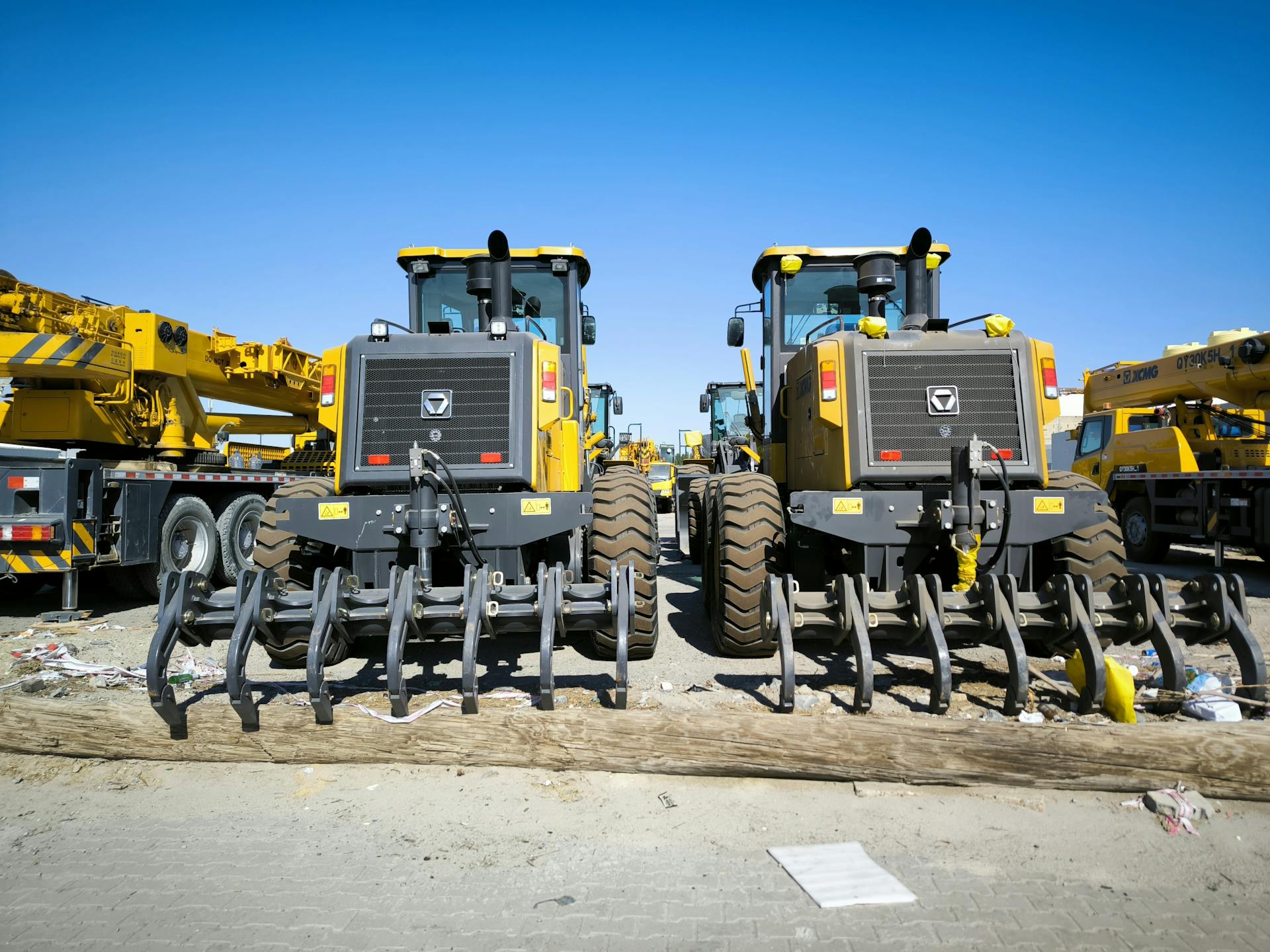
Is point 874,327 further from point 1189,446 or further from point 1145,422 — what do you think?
point 1145,422

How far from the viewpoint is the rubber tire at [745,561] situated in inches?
201

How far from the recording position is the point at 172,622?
12.3 ft

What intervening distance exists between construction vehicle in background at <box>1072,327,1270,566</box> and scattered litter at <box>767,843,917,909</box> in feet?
32.3

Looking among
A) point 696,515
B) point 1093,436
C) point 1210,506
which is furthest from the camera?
point 1093,436

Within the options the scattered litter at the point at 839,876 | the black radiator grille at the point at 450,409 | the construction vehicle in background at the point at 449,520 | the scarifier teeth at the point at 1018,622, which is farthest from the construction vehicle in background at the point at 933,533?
the black radiator grille at the point at 450,409

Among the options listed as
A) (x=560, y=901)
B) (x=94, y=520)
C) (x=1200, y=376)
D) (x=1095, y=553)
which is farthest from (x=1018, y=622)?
(x=1200, y=376)

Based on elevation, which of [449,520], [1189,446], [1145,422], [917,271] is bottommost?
[449,520]

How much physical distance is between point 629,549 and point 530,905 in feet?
9.57

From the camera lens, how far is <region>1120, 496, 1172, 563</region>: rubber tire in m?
11.9

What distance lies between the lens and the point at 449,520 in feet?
15.6

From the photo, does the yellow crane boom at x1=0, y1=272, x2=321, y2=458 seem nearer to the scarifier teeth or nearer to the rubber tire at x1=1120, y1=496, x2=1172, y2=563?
the scarifier teeth

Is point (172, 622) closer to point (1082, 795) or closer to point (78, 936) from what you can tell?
point (78, 936)

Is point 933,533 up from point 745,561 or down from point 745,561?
up

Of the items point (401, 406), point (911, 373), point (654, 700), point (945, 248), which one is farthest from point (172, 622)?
point (945, 248)
